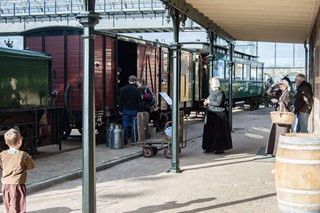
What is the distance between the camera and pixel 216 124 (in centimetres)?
1117

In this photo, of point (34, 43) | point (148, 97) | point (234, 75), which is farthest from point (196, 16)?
point (234, 75)

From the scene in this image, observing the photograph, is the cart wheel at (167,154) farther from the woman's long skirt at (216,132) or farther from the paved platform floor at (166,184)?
the woman's long skirt at (216,132)

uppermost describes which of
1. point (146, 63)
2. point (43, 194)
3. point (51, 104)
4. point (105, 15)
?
point (105, 15)

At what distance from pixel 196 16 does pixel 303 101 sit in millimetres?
3152

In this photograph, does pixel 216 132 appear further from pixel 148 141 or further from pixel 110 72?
pixel 110 72

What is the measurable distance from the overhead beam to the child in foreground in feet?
13.1

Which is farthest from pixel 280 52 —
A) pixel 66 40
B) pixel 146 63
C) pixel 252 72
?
pixel 66 40

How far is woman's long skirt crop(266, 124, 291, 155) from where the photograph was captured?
10.1m

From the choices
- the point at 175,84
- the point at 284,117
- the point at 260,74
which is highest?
the point at 260,74

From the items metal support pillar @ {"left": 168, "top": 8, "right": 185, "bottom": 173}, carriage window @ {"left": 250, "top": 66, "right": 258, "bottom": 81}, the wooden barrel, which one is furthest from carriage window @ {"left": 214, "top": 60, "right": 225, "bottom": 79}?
the wooden barrel

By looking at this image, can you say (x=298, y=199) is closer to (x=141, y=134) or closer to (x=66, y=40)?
(x=141, y=134)

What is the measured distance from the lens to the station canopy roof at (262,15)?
9.20 meters

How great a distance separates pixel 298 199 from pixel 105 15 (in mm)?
27912

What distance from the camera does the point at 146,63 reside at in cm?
1591
